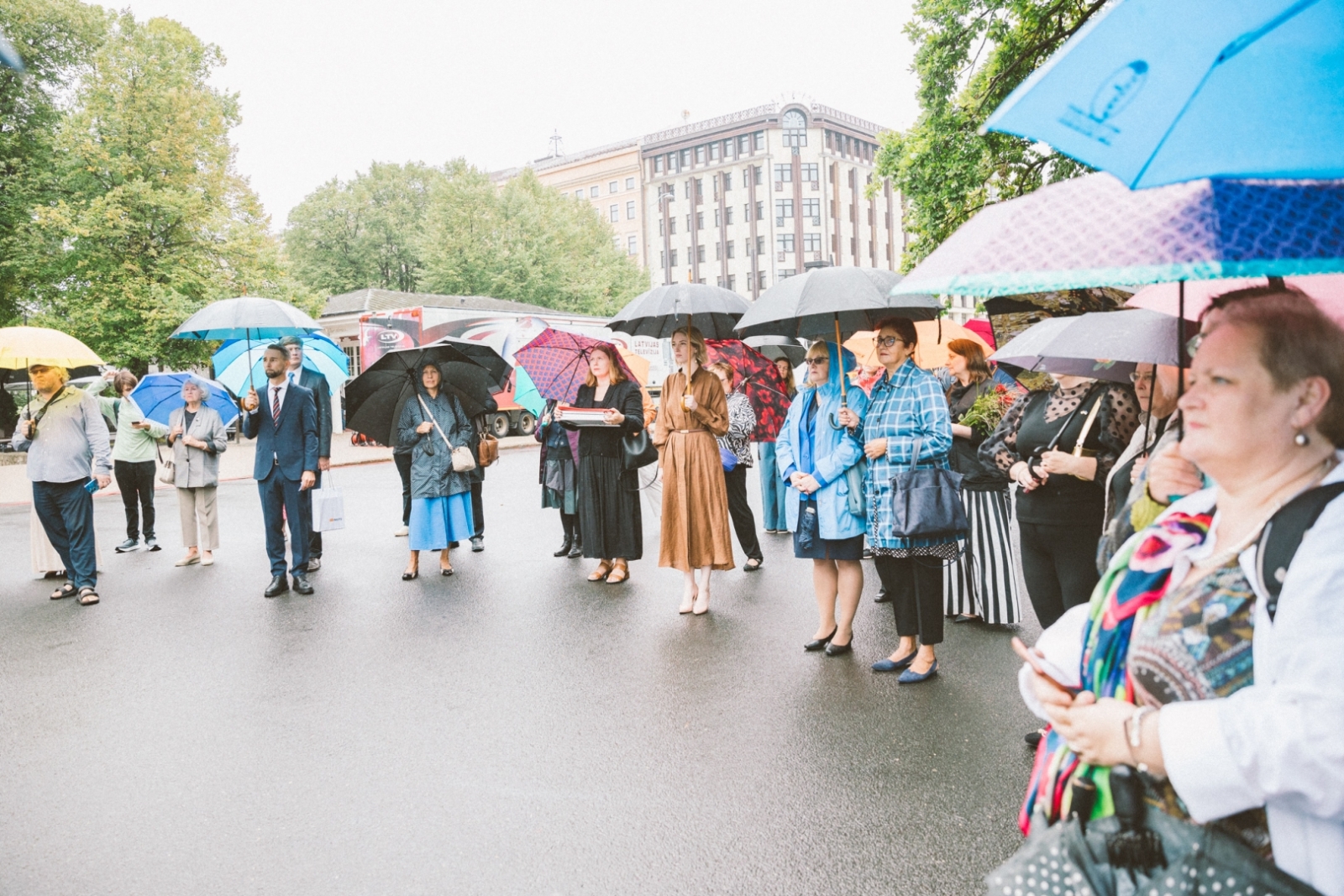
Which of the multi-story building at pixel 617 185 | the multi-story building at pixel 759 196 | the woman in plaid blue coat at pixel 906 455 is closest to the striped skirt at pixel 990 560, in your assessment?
the woman in plaid blue coat at pixel 906 455

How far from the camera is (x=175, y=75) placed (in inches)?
1136

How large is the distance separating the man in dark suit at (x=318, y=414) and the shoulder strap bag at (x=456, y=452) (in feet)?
2.80

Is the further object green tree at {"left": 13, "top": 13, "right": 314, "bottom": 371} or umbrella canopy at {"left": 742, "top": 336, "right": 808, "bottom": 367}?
green tree at {"left": 13, "top": 13, "right": 314, "bottom": 371}

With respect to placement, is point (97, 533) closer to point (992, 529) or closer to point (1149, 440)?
point (992, 529)

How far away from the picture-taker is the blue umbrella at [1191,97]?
1322 millimetres

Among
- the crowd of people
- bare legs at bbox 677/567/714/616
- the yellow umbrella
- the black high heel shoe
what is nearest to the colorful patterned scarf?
the crowd of people

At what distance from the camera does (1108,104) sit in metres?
1.42

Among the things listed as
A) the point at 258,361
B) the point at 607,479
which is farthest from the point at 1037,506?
the point at 258,361

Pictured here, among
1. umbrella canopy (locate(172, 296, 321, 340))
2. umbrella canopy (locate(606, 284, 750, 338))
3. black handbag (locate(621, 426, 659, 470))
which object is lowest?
black handbag (locate(621, 426, 659, 470))

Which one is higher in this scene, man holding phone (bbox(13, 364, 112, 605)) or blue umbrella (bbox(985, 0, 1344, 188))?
blue umbrella (bbox(985, 0, 1344, 188))

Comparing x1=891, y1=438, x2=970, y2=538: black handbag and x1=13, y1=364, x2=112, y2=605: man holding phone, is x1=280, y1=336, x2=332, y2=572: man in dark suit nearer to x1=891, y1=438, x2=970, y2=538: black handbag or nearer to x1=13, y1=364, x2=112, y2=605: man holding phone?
x1=13, y1=364, x2=112, y2=605: man holding phone

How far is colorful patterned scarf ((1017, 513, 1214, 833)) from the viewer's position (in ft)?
5.47

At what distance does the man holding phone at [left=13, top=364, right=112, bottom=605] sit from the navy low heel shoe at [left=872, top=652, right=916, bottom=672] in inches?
253

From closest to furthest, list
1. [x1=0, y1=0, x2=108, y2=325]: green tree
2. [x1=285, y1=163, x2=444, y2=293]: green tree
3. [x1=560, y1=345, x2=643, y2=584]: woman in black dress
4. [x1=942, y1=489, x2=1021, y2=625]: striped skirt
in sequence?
[x1=942, y1=489, x2=1021, y2=625]: striped skirt < [x1=560, y1=345, x2=643, y2=584]: woman in black dress < [x1=0, y1=0, x2=108, y2=325]: green tree < [x1=285, y1=163, x2=444, y2=293]: green tree
